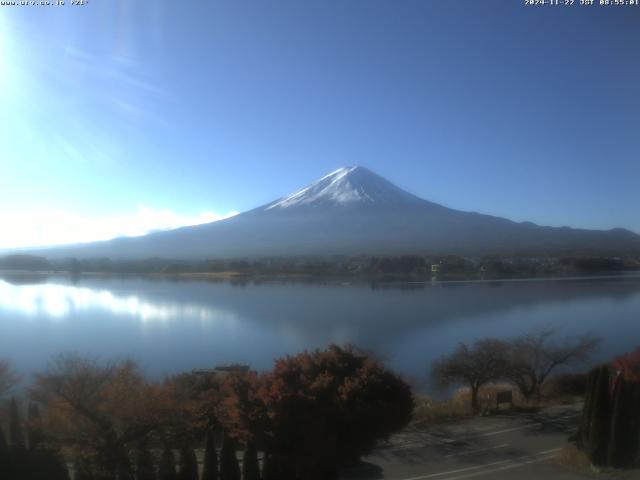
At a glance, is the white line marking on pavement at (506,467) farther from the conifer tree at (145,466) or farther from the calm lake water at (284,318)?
the calm lake water at (284,318)

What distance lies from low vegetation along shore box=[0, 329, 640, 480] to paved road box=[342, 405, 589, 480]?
2.04 feet

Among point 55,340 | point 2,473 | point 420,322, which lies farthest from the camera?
point 420,322

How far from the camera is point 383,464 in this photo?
23.9 feet

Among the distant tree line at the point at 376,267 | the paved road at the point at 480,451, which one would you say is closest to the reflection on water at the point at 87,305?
the distant tree line at the point at 376,267

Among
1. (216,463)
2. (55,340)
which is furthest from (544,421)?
(55,340)

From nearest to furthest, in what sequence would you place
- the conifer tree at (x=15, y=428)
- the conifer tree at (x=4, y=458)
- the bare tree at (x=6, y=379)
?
the conifer tree at (x=4, y=458), the conifer tree at (x=15, y=428), the bare tree at (x=6, y=379)

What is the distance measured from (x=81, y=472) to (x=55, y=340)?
9803mm

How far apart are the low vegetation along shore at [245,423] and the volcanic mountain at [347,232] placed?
29.2 metres

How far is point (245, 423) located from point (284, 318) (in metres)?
11.0

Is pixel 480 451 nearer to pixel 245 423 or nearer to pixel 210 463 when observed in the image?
pixel 245 423

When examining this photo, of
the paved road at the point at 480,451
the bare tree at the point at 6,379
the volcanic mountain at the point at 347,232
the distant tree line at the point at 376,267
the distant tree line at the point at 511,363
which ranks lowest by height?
the paved road at the point at 480,451

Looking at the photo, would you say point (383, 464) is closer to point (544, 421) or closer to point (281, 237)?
point (544, 421)

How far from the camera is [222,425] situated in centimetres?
657

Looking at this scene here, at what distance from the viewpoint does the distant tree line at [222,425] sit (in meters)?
5.52
